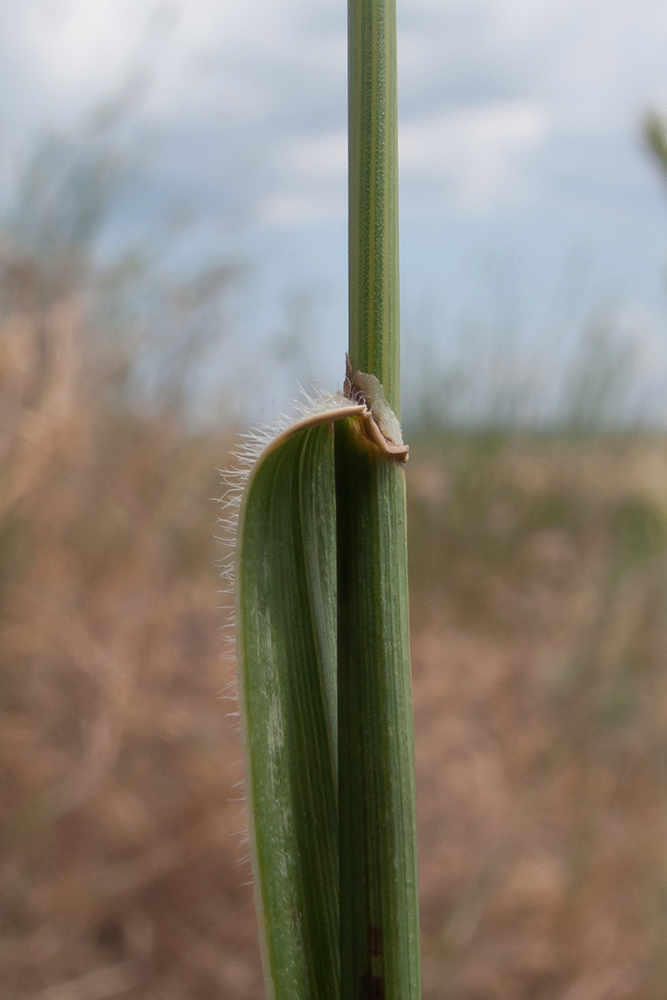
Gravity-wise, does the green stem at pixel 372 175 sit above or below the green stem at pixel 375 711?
above

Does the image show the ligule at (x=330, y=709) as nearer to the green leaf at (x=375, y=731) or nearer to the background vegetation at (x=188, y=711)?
the green leaf at (x=375, y=731)

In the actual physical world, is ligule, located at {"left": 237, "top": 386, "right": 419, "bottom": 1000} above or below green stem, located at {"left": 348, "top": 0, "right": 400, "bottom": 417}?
below

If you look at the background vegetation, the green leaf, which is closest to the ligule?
the green leaf

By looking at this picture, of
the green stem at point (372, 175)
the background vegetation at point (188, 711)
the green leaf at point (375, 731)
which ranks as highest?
the green stem at point (372, 175)

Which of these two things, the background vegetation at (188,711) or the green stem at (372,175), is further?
the background vegetation at (188,711)

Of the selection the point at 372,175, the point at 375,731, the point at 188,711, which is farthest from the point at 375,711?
the point at 188,711

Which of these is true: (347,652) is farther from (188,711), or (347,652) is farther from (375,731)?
(188,711)

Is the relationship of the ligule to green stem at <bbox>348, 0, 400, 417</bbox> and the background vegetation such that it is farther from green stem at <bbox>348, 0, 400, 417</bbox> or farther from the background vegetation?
the background vegetation

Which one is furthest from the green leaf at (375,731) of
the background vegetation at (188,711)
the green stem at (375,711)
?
the background vegetation at (188,711)
